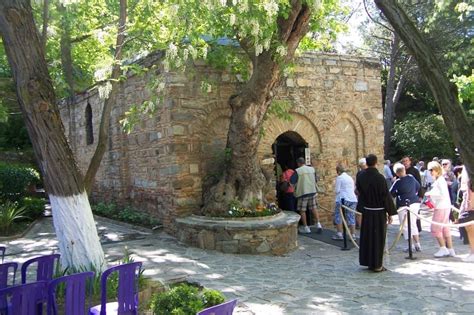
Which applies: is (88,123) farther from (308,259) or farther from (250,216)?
(308,259)

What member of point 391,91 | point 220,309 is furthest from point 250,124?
point 391,91

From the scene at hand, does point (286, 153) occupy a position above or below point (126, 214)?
above

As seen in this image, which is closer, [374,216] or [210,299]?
[210,299]

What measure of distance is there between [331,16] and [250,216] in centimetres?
549

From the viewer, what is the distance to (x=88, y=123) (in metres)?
14.6

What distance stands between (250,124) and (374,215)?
3032mm

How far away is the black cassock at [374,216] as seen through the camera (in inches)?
272

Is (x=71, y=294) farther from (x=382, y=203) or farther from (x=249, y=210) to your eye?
(x=249, y=210)

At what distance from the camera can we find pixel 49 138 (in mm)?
5152

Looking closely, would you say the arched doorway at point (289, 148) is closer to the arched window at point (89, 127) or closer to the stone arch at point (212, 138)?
the stone arch at point (212, 138)

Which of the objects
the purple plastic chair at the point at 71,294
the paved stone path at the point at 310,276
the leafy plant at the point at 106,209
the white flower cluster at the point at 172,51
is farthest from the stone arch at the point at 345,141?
the purple plastic chair at the point at 71,294

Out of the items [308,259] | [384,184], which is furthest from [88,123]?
[384,184]

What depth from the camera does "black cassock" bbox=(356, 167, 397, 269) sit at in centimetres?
690

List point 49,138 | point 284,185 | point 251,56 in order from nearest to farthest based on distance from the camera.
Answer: point 49,138 → point 251,56 → point 284,185
